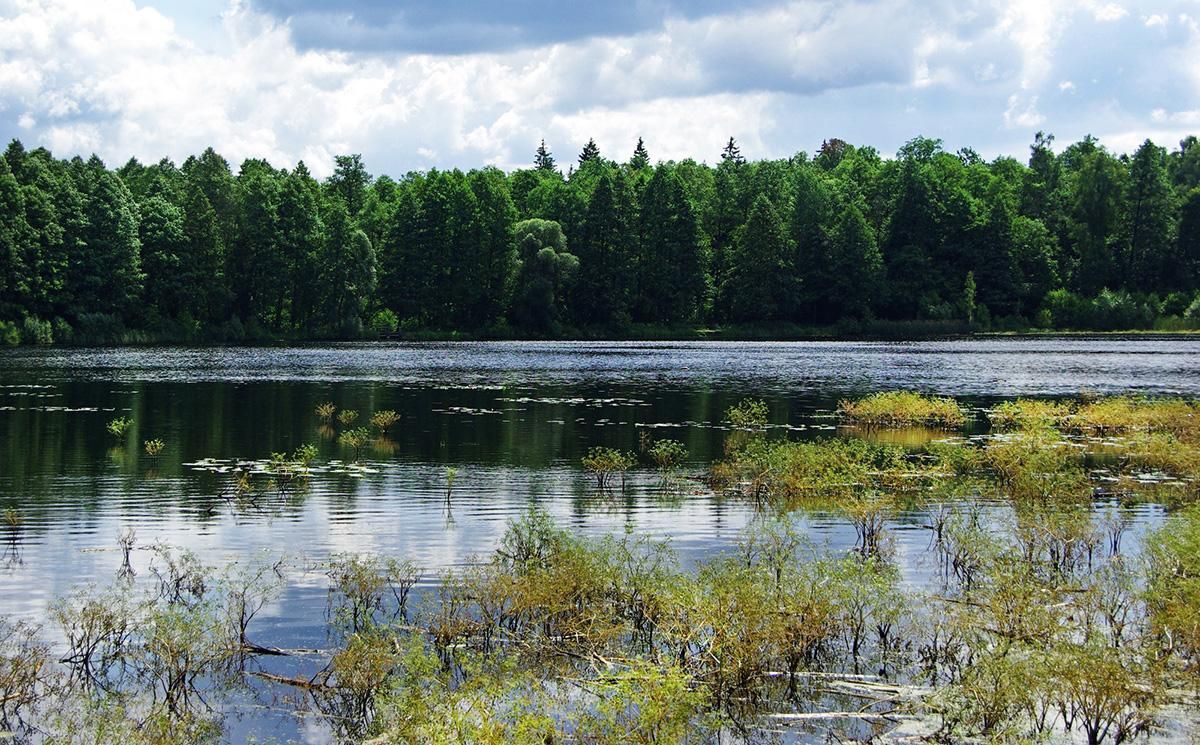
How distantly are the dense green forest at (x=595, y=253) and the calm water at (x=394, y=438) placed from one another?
2197 cm

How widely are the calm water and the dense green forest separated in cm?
2197

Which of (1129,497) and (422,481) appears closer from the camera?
(1129,497)

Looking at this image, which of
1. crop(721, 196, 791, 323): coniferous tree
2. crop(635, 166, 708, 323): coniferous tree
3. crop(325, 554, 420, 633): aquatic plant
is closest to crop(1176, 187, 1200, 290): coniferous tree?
crop(721, 196, 791, 323): coniferous tree

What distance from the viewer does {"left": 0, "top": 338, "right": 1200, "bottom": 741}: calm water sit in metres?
20.8

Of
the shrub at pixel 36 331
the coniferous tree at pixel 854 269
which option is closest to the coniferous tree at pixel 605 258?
the coniferous tree at pixel 854 269

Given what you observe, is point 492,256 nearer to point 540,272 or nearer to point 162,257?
point 540,272

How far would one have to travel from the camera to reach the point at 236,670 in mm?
14031

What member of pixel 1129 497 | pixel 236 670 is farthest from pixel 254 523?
pixel 1129 497

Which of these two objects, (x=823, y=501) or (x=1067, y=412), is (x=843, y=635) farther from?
(x=1067, y=412)

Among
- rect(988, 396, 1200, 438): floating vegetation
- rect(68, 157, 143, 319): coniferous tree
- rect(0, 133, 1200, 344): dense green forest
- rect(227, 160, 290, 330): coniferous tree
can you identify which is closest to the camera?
rect(988, 396, 1200, 438): floating vegetation

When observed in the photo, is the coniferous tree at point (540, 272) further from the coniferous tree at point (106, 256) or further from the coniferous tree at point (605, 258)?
the coniferous tree at point (106, 256)

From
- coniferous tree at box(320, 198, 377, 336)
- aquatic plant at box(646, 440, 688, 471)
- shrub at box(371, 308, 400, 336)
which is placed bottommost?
aquatic plant at box(646, 440, 688, 471)

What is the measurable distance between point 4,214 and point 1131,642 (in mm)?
101987

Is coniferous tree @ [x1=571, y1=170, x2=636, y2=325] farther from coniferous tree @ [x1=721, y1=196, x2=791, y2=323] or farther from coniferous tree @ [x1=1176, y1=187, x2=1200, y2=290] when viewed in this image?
coniferous tree @ [x1=1176, y1=187, x2=1200, y2=290]
